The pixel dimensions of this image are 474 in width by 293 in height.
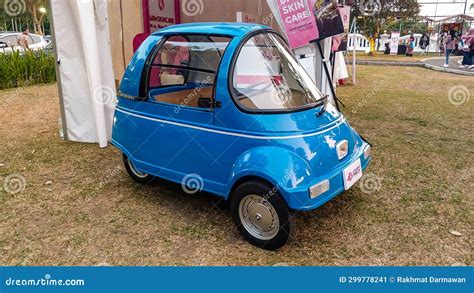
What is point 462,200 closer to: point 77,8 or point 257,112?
point 257,112

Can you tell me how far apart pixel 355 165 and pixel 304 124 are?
61 centimetres

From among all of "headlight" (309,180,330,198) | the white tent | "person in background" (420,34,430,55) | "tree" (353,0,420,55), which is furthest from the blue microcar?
"person in background" (420,34,430,55)

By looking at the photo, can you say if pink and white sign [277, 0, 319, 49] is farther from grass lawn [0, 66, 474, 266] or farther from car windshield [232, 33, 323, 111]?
car windshield [232, 33, 323, 111]

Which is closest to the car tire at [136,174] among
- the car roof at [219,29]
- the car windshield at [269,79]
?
the car roof at [219,29]

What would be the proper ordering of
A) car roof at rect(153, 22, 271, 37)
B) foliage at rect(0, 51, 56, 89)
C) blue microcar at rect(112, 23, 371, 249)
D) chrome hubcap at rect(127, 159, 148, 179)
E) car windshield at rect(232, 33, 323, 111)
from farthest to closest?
foliage at rect(0, 51, 56, 89)
chrome hubcap at rect(127, 159, 148, 179)
car roof at rect(153, 22, 271, 37)
car windshield at rect(232, 33, 323, 111)
blue microcar at rect(112, 23, 371, 249)

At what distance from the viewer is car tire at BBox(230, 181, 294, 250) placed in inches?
115

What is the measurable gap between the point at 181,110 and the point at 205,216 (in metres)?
1.02

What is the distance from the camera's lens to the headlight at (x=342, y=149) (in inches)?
126

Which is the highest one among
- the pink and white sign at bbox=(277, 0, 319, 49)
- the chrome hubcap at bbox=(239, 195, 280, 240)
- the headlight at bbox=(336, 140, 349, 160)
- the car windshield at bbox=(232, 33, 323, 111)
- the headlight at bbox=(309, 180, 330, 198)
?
the pink and white sign at bbox=(277, 0, 319, 49)

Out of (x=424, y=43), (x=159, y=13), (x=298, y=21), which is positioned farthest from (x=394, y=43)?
(x=159, y=13)

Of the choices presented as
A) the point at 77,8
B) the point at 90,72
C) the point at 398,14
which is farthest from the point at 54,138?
the point at 398,14

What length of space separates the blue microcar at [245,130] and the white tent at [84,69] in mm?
1799

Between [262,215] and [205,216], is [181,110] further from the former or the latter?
[262,215]

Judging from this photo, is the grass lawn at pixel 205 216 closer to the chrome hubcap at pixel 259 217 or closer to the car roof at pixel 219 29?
the chrome hubcap at pixel 259 217
